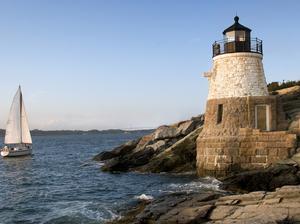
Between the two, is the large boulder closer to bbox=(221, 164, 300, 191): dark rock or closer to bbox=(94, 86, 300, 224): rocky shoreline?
bbox=(94, 86, 300, 224): rocky shoreline

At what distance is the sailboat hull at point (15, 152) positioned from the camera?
59.2 metres

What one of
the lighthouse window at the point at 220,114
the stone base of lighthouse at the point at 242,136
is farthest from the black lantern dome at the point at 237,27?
the lighthouse window at the point at 220,114

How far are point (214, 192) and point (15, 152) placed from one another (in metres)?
45.1

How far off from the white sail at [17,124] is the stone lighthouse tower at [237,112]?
128ft

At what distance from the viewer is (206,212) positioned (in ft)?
48.8

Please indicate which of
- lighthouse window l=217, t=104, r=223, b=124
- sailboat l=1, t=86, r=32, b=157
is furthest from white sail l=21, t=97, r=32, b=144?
lighthouse window l=217, t=104, r=223, b=124

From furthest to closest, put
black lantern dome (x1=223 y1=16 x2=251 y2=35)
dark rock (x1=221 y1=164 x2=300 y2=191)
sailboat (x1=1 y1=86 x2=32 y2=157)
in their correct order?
sailboat (x1=1 y1=86 x2=32 y2=157)
black lantern dome (x1=223 y1=16 x2=251 y2=35)
dark rock (x1=221 y1=164 x2=300 y2=191)

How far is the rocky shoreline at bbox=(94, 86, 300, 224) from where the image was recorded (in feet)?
46.9

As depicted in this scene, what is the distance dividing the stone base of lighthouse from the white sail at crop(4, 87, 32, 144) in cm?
3886

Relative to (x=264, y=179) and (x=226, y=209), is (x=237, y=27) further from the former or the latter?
(x=226, y=209)

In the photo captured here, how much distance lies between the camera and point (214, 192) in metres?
20.6

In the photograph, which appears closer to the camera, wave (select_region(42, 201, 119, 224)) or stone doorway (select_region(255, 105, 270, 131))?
wave (select_region(42, 201, 119, 224))

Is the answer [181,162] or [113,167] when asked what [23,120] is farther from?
[181,162]

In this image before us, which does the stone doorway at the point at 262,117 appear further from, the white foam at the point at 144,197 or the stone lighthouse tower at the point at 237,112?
the white foam at the point at 144,197
